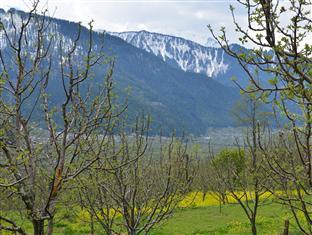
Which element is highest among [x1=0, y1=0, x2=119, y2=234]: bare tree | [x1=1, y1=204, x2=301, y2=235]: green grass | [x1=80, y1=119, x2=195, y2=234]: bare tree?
[x1=0, y1=0, x2=119, y2=234]: bare tree

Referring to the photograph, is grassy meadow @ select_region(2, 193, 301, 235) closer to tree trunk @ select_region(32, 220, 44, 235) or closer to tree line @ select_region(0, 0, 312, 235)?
tree line @ select_region(0, 0, 312, 235)

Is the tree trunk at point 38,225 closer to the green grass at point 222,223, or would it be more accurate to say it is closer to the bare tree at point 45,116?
the bare tree at point 45,116

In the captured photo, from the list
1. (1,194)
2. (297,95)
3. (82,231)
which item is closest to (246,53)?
(297,95)

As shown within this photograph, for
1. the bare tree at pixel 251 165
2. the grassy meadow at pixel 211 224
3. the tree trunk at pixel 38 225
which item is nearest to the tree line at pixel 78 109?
the tree trunk at pixel 38 225

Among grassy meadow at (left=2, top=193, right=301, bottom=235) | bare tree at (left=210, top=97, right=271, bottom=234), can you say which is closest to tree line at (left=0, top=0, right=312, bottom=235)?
bare tree at (left=210, top=97, right=271, bottom=234)

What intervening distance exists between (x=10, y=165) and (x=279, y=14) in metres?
3.82

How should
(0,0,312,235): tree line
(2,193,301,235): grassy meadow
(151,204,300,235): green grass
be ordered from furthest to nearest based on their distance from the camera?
(151,204,300,235): green grass < (2,193,301,235): grassy meadow < (0,0,312,235): tree line

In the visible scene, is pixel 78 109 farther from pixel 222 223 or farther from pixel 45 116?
pixel 222 223

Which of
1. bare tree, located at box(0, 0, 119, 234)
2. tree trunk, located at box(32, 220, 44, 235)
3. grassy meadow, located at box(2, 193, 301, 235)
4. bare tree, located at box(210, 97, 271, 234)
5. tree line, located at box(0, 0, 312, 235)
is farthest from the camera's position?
grassy meadow, located at box(2, 193, 301, 235)

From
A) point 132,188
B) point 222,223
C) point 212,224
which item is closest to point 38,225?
point 132,188

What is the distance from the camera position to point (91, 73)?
6324 millimetres

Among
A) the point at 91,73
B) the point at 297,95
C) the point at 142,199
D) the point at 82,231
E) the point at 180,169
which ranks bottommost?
the point at 82,231

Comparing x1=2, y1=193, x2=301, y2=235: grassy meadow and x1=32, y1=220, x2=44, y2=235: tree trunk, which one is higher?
x1=32, y1=220, x2=44, y2=235: tree trunk

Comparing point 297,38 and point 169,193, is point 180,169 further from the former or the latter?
point 297,38
